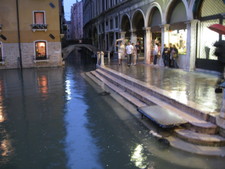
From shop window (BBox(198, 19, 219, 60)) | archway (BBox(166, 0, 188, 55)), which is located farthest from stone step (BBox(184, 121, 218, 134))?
archway (BBox(166, 0, 188, 55))

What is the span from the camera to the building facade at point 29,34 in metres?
22.0

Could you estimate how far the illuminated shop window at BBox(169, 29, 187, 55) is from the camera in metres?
14.2

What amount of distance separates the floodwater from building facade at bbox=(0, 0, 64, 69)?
14233mm

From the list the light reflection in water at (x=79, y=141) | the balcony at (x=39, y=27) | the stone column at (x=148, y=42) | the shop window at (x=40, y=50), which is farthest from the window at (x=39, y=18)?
the light reflection in water at (x=79, y=141)

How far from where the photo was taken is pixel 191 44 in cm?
1304

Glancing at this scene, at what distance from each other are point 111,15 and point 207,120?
24.2 meters

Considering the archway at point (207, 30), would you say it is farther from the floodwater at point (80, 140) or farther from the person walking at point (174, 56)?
the floodwater at point (80, 140)

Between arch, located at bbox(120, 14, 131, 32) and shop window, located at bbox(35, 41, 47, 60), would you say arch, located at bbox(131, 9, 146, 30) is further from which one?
shop window, located at bbox(35, 41, 47, 60)

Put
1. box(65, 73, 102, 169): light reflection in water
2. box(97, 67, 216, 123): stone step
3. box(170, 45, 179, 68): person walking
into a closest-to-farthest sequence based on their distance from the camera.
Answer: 1. box(65, 73, 102, 169): light reflection in water
2. box(97, 67, 216, 123): stone step
3. box(170, 45, 179, 68): person walking

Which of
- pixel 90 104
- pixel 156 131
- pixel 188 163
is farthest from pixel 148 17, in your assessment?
pixel 188 163

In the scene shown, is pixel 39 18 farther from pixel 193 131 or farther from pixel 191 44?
pixel 193 131

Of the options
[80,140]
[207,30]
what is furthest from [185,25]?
[80,140]

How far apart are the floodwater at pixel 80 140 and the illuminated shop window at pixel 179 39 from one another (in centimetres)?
681

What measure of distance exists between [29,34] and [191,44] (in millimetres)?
14946
